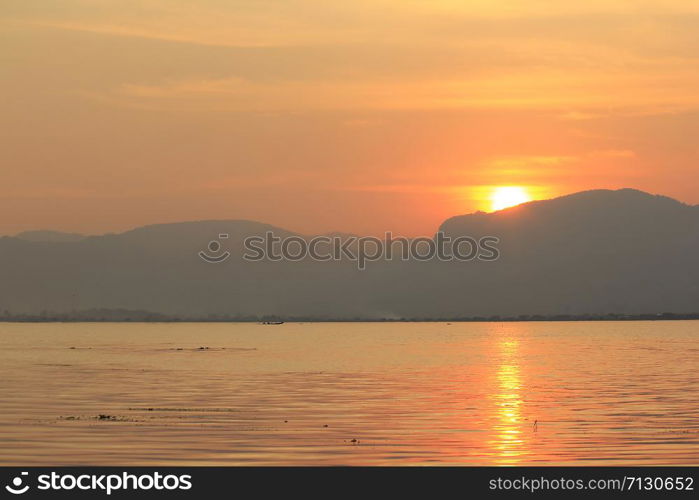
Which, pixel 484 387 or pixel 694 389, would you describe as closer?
pixel 694 389

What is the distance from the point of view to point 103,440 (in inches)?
2020

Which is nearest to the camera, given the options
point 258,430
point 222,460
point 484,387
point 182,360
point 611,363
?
point 222,460

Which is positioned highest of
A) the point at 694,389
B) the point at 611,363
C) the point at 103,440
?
the point at 611,363

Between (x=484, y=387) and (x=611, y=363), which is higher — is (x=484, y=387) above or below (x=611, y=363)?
below

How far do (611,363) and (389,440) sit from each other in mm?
83133

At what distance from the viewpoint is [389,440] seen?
170 ft

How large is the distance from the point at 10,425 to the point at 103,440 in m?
7.82

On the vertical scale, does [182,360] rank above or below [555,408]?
above
